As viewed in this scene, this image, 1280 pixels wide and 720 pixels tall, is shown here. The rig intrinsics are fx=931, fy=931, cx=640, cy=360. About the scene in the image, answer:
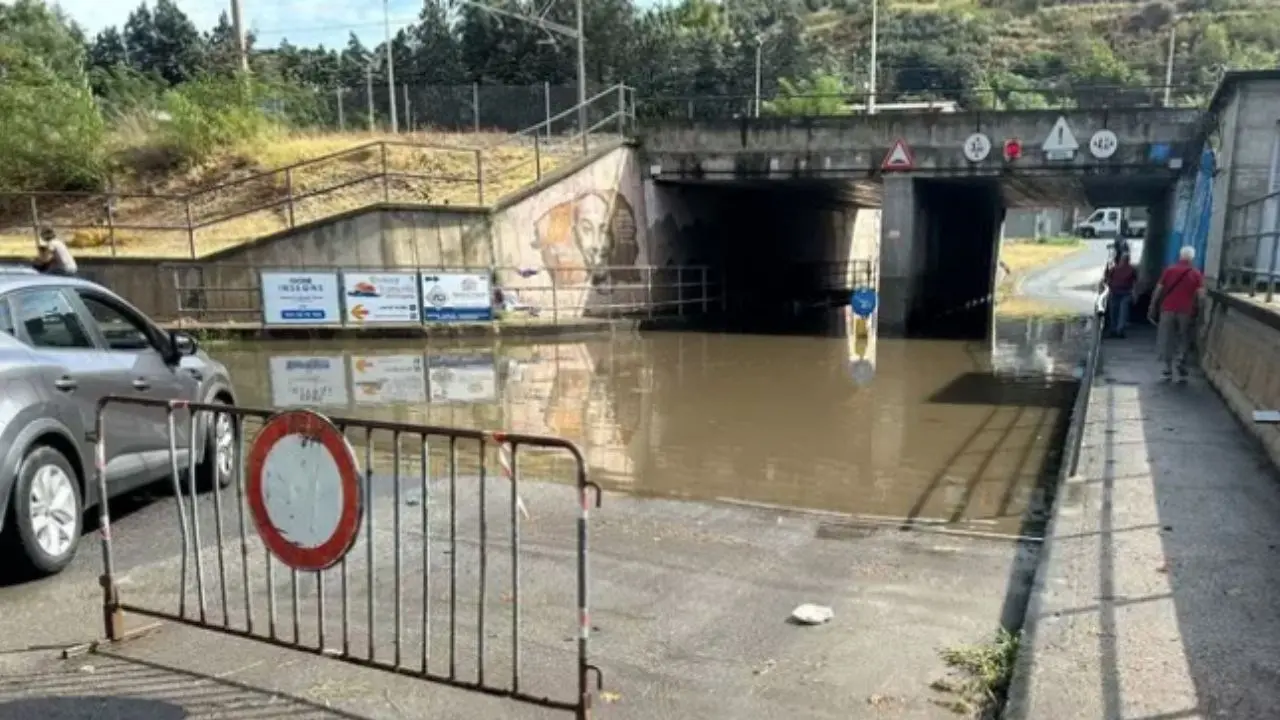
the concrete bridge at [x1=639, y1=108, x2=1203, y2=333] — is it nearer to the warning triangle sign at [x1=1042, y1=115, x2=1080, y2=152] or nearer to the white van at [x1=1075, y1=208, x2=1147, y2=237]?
the warning triangle sign at [x1=1042, y1=115, x2=1080, y2=152]

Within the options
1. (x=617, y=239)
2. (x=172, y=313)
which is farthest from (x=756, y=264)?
(x=172, y=313)

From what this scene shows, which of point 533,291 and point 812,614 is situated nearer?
point 812,614

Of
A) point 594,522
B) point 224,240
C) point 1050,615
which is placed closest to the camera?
point 1050,615

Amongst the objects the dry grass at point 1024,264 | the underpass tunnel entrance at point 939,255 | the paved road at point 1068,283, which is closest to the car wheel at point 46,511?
the underpass tunnel entrance at point 939,255

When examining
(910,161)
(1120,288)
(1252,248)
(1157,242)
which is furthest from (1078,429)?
(1157,242)

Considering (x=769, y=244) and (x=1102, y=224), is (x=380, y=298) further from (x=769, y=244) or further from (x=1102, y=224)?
(x=1102, y=224)

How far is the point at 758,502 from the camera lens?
785cm

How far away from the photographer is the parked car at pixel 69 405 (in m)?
5.19

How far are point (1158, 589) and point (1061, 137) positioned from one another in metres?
19.8

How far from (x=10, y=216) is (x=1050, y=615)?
32.1 m

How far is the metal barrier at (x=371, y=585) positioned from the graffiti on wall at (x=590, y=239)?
54.8 feet

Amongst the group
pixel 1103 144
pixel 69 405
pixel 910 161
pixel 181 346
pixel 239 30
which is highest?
pixel 239 30

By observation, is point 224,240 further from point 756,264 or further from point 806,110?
point 806,110

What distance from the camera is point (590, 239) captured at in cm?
2434
